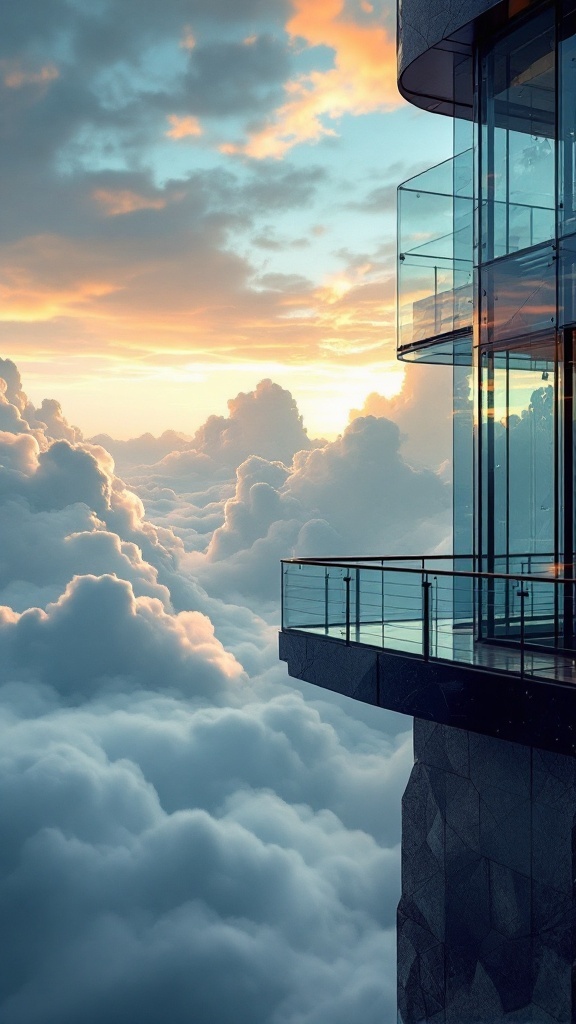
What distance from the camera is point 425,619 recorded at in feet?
30.1

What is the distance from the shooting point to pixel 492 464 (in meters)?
10.9

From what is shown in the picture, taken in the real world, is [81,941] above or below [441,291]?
below

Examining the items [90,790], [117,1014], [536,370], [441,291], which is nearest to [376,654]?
[536,370]

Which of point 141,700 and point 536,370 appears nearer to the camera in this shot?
point 536,370

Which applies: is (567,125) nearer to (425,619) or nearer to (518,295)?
(518,295)

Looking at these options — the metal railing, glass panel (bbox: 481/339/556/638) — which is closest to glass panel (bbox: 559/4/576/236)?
glass panel (bbox: 481/339/556/638)

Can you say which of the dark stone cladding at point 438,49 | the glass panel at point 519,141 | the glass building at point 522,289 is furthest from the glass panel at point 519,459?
the dark stone cladding at point 438,49

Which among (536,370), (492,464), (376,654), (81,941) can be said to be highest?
(536,370)

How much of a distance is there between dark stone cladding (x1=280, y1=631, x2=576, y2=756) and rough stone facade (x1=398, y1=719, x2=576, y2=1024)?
0.87 metres

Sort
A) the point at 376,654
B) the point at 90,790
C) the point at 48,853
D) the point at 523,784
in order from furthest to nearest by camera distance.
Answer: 1. the point at 90,790
2. the point at 48,853
3. the point at 376,654
4. the point at 523,784

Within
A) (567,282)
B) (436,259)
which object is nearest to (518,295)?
(567,282)

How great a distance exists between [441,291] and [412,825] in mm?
6921

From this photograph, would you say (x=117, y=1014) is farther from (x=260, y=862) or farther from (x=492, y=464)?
(x=492, y=464)

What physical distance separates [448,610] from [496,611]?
49.1 inches
